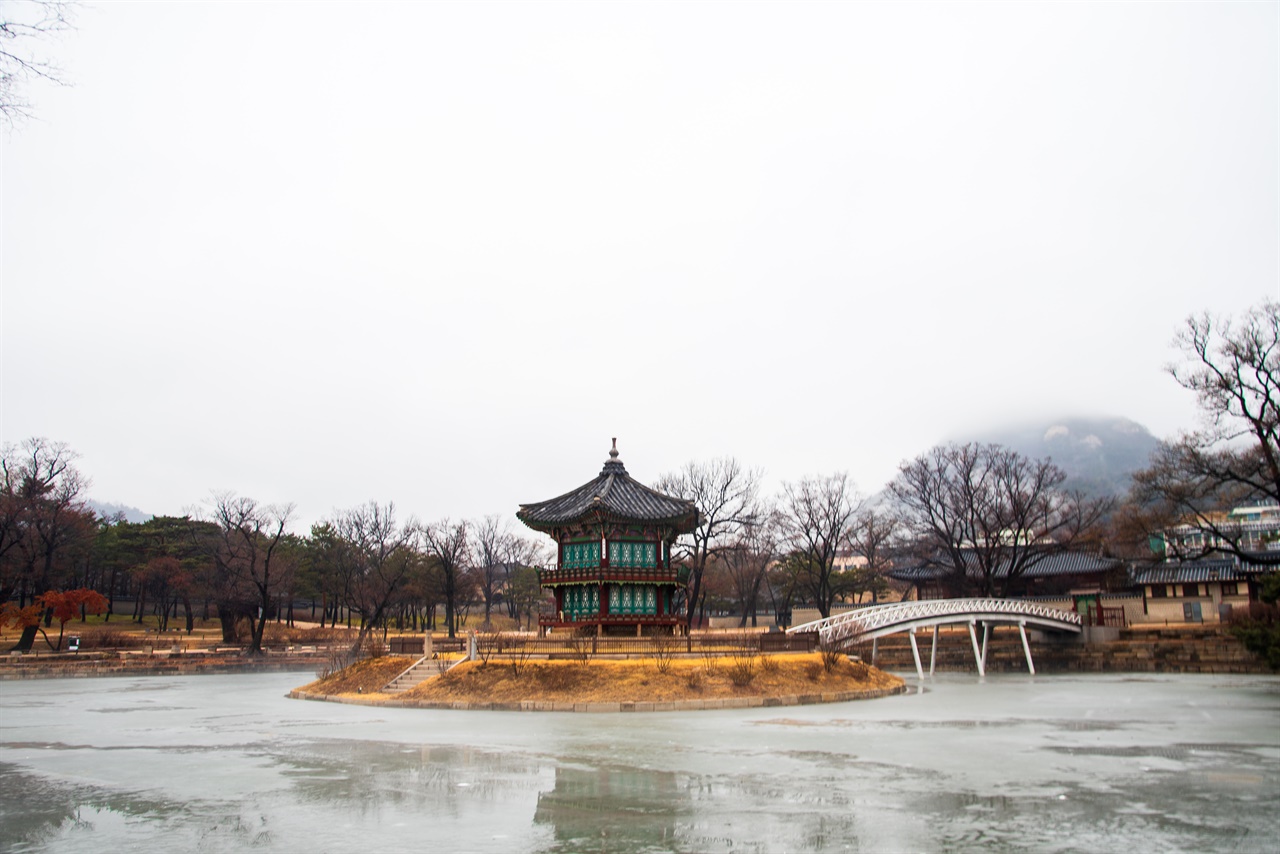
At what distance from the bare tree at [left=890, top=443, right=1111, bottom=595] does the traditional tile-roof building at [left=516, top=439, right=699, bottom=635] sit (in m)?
25.9

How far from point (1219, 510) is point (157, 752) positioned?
44528 millimetres

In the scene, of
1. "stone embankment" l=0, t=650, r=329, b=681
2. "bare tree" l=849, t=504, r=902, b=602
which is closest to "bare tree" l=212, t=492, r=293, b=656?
"stone embankment" l=0, t=650, r=329, b=681

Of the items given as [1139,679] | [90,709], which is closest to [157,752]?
[90,709]

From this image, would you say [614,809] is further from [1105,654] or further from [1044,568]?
[1044,568]

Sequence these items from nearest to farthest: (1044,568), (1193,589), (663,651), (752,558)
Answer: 1. (663,651)
2. (1193,589)
3. (1044,568)
4. (752,558)

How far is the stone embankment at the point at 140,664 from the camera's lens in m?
50.4

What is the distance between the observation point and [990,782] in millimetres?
14305

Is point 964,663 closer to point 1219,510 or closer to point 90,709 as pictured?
point 1219,510

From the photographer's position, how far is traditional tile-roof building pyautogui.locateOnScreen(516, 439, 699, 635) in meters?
42.2

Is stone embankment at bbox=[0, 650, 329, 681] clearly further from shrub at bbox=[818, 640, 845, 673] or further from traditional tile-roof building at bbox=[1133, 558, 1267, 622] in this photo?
traditional tile-roof building at bbox=[1133, 558, 1267, 622]

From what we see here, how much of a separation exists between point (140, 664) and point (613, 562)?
29.8 meters

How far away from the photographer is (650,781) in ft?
47.9

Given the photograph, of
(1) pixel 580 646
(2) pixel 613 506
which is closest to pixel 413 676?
(1) pixel 580 646

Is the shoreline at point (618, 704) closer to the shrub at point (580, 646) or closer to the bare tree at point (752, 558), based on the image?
the shrub at point (580, 646)
